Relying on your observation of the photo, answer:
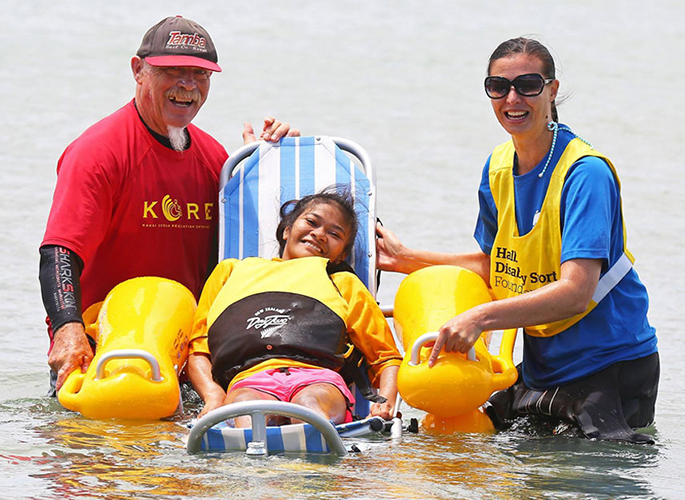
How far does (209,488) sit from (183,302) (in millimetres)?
1459

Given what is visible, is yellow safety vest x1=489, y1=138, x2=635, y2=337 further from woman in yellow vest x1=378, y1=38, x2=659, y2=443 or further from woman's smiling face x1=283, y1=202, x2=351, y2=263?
woman's smiling face x1=283, y1=202, x2=351, y2=263

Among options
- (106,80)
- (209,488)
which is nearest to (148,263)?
(209,488)

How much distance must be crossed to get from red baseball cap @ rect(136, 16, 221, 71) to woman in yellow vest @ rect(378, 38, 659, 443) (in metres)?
1.51

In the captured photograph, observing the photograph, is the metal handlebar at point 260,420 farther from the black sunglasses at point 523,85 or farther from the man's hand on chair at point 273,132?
the man's hand on chair at point 273,132

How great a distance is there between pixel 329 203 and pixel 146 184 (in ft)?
3.01

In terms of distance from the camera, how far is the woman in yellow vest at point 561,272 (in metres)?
4.27

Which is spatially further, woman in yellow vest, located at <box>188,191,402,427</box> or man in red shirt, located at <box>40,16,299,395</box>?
man in red shirt, located at <box>40,16,299,395</box>

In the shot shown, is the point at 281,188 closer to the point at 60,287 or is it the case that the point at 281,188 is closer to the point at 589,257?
the point at 60,287

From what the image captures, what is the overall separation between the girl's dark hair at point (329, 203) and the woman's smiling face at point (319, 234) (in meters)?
0.03

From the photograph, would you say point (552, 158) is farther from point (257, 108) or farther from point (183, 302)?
point (257, 108)

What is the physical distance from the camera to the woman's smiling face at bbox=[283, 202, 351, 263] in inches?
208

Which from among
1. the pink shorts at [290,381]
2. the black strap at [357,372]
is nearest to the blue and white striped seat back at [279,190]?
the black strap at [357,372]

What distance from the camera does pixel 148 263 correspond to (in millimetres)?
5348

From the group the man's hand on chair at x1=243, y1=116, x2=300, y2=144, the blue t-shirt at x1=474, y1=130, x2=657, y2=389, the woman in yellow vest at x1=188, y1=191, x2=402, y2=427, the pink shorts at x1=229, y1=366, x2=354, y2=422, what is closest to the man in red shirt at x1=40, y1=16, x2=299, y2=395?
the woman in yellow vest at x1=188, y1=191, x2=402, y2=427
